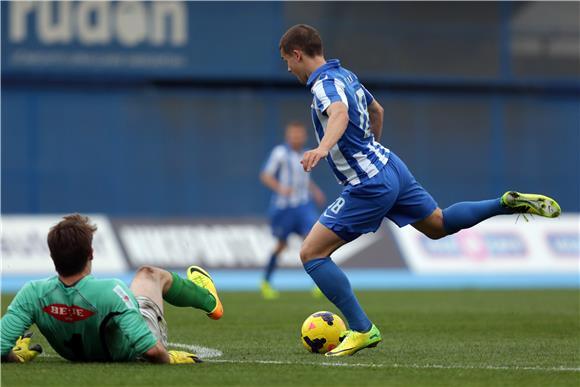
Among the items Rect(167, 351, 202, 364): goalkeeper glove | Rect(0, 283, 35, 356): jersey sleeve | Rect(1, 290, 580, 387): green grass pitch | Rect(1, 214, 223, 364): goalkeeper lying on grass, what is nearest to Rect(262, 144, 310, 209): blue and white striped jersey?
Rect(1, 290, 580, 387): green grass pitch

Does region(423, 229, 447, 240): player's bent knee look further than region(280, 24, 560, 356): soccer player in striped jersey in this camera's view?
Yes

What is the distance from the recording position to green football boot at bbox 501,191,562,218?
8.38 m

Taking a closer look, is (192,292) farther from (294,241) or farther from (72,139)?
(72,139)

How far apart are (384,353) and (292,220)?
Result: 941 cm

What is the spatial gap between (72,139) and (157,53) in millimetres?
2479

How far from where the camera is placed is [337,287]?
814cm

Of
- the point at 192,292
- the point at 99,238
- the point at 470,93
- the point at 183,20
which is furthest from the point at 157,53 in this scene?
the point at 192,292

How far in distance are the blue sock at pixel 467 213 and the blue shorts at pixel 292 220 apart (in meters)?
8.94

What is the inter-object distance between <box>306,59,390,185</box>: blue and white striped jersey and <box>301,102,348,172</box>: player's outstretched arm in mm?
237

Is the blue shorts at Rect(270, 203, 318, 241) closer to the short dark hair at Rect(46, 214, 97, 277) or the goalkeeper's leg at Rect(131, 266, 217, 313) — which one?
the goalkeeper's leg at Rect(131, 266, 217, 313)

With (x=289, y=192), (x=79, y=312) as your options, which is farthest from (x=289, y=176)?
(x=79, y=312)

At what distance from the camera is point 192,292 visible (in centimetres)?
738

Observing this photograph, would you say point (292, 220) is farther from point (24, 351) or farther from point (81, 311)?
point (81, 311)

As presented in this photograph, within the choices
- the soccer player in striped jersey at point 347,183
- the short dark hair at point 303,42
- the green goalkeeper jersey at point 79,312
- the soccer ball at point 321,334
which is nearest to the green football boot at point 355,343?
the soccer player in striped jersey at point 347,183
